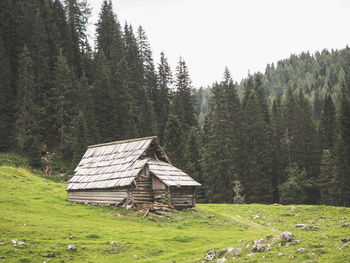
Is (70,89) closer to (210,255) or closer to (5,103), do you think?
(5,103)

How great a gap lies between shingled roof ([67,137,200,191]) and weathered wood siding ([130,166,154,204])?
2.58 feet

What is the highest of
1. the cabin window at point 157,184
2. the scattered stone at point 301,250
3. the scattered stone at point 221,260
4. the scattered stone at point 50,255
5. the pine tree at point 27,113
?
the pine tree at point 27,113

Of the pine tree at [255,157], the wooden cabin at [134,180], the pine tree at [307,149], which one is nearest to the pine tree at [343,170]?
the pine tree at [307,149]

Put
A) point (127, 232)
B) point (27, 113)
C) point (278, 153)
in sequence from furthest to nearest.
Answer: point (278, 153), point (27, 113), point (127, 232)

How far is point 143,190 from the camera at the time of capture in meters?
33.8

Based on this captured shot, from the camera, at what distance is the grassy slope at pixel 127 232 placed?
15102 mm

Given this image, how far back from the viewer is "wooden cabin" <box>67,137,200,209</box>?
33.3 metres

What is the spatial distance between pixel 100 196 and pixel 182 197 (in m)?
7.90

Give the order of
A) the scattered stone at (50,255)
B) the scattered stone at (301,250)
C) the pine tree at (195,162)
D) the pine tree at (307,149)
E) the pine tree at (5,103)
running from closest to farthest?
the scattered stone at (301,250)
the scattered stone at (50,255)
the pine tree at (5,103)
the pine tree at (195,162)
the pine tree at (307,149)

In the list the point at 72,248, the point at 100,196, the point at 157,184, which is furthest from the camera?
the point at 100,196

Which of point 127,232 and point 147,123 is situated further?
point 147,123

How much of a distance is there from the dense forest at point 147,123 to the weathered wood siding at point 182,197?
21.8 meters

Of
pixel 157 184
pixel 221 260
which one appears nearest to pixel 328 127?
pixel 157 184

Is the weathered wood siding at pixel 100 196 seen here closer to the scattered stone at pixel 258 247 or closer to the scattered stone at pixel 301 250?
the scattered stone at pixel 258 247
